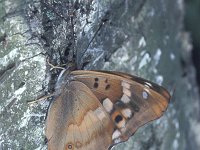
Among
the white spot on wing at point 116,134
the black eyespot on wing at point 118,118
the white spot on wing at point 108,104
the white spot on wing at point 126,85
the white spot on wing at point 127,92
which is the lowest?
the white spot on wing at point 116,134

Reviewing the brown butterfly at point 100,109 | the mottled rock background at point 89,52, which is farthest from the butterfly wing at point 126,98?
the mottled rock background at point 89,52

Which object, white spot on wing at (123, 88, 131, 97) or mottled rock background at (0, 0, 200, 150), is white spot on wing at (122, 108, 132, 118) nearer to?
white spot on wing at (123, 88, 131, 97)

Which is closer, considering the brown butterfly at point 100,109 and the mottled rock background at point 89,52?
the mottled rock background at point 89,52

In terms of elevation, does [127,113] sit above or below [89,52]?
below

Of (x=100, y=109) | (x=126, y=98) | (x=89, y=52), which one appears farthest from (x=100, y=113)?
(x=89, y=52)

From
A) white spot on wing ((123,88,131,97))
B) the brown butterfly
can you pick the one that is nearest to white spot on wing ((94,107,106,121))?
the brown butterfly

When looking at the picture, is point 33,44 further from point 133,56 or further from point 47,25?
point 133,56

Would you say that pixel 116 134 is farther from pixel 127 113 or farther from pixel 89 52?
pixel 89 52

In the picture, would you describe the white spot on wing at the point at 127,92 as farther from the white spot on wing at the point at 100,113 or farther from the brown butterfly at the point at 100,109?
the white spot on wing at the point at 100,113
